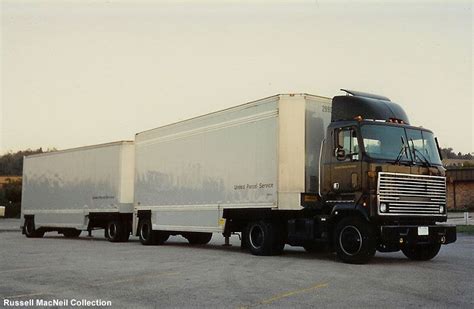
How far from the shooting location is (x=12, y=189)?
230ft

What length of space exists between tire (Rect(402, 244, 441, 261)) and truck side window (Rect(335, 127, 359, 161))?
282cm

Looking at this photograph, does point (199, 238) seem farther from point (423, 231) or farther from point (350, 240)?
point (423, 231)

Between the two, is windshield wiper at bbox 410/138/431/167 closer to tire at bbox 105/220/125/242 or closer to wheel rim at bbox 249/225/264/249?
wheel rim at bbox 249/225/264/249

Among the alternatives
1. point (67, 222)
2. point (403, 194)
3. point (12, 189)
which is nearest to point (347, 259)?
point (403, 194)

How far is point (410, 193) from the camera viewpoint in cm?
1266

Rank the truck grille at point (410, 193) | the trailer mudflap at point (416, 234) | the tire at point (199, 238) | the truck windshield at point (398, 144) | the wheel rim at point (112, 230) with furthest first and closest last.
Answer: the wheel rim at point (112, 230) → the tire at point (199, 238) → the truck windshield at point (398, 144) → the truck grille at point (410, 193) → the trailer mudflap at point (416, 234)

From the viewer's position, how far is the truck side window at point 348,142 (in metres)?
12.8

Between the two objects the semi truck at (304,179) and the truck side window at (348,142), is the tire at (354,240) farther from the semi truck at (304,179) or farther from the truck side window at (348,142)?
the truck side window at (348,142)

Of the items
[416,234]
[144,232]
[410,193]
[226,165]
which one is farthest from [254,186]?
[144,232]

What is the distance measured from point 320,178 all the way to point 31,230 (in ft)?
58.2

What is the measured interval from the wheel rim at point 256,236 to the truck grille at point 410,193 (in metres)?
3.90

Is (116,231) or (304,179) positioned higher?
(304,179)

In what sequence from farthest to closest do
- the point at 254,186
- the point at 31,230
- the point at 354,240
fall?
the point at 31,230
the point at 254,186
the point at 354,240

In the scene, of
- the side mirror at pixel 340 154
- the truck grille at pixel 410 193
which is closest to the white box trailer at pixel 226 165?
the side mirror at pixel 340 154
